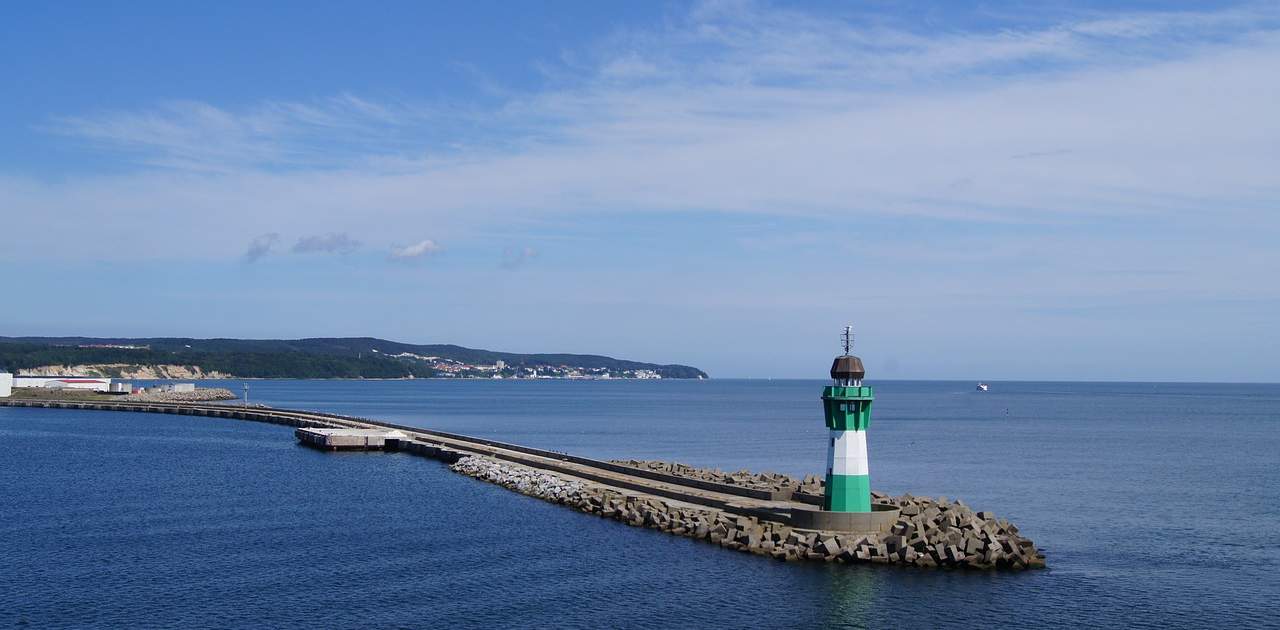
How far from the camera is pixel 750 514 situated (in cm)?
4041

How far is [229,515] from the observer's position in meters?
44.3

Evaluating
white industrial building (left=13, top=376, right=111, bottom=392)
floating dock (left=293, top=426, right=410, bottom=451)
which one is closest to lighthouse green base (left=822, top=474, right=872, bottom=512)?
floating dock (left=293, top=426, right=410, bottom=451)

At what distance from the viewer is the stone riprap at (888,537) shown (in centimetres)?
3434

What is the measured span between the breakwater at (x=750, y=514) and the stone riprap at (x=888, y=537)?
0.03m

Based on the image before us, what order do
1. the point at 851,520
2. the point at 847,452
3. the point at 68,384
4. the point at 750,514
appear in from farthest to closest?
the point at 68,384, the point at 750,514, the point at 851,520, the point at 847,452

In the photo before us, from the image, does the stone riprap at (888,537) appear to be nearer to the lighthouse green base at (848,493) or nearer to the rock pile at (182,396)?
the lighthouse green base at (848,493)

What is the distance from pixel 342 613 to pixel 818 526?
1494cm

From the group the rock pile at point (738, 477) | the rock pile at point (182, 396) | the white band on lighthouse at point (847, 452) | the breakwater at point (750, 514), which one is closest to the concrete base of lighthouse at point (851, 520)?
the breakwater at point (750, 514)

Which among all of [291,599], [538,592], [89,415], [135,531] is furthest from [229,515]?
[89,415]

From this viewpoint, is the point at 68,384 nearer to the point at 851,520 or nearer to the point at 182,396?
the point at 182,396

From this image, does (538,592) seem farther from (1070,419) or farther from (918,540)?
(1070,419)

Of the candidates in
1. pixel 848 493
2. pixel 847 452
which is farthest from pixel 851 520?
pixel 847 452

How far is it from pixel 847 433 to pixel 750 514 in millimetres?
6399

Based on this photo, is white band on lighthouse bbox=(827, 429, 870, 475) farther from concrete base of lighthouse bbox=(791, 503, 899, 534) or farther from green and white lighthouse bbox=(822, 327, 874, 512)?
concrete base of lighthouse bbox=(791, 503, 899, 534)
